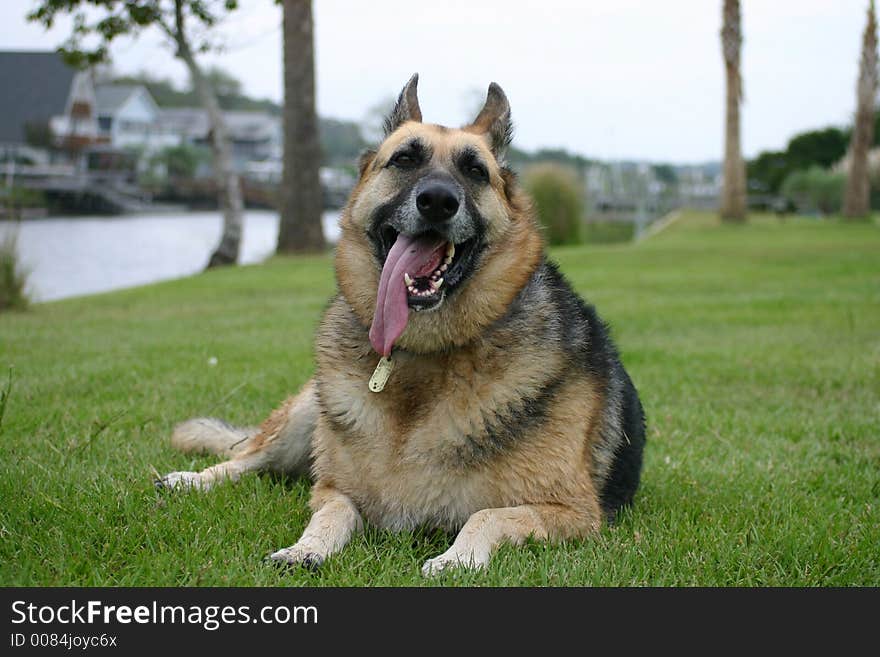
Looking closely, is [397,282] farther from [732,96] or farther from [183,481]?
[732,96]

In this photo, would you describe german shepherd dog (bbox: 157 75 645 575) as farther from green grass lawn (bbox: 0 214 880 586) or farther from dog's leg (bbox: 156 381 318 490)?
dog's leg (bbox: 156 381 318 490)

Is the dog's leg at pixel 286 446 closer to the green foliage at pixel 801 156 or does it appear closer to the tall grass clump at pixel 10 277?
the tall grass clump at pixel 10 277

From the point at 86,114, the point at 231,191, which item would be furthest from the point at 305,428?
the point at 86,114

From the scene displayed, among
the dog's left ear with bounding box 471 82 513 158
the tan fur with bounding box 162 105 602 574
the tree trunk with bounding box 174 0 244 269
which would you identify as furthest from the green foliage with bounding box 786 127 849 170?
the tan fur with bounding box 162 105 602 574

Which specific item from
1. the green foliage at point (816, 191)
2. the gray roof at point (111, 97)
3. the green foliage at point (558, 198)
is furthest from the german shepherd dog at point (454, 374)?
the gray roof at point (111, 97)

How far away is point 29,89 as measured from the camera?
5834 cm

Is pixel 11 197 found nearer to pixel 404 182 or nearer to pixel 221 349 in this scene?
pixel 221 349

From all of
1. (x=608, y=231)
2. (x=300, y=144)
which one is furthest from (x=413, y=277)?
(x=608, y=231)

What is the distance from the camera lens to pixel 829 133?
51531mm

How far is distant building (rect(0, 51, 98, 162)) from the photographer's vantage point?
5684 cm

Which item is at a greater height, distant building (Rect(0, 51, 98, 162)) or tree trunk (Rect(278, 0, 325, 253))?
distant building (Rect(0, 51, 98, 162))

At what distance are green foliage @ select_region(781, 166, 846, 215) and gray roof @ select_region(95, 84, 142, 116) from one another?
5429 cm

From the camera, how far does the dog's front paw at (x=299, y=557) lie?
11.1 ft
